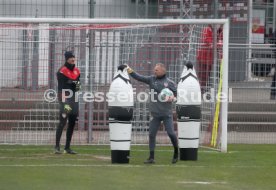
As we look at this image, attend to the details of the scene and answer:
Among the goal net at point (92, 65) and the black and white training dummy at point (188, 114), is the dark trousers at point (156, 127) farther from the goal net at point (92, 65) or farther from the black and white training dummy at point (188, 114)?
the goal net at point (92, 65)

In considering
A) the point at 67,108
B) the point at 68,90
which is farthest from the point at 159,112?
the point at 68,90

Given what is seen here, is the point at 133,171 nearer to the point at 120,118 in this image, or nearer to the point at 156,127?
the point at 120,118

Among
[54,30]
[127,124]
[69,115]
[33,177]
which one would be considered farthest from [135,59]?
[33,177]

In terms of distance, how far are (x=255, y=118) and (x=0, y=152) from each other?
6.16m

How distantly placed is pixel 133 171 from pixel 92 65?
5321 millimetres

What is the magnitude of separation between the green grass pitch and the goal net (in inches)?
37.5

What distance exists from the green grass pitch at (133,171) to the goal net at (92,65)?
95 cm

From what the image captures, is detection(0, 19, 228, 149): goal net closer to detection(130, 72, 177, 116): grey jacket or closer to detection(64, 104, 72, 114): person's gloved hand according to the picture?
detection(64, 104, 72, 114): person's gloved hand

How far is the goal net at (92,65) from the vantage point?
18.7 m

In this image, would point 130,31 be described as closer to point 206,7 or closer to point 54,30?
point 54,30

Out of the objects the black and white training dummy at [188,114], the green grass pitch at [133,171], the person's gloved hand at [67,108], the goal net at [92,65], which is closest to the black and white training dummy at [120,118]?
the green grass pitch at [133,171]

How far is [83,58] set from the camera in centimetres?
1923

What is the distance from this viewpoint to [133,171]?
14227mm

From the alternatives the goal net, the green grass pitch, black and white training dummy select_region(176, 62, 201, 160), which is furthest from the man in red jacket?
black and white training dummy select_region(176, 62, 201, 160)
